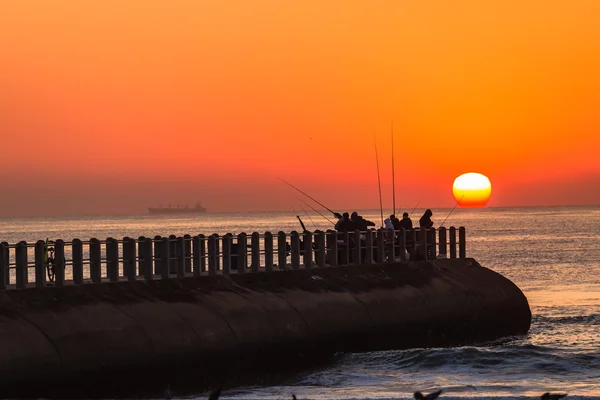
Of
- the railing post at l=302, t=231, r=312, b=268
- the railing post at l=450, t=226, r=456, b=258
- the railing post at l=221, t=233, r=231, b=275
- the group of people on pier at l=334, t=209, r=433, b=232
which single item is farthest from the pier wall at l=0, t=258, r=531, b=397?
the group of people on pier at l=334, t=209, r=433, b=232

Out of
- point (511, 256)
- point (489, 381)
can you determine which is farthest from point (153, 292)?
point (511, 256)

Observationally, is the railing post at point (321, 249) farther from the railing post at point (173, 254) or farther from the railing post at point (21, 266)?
the railing post at point (21, 266)

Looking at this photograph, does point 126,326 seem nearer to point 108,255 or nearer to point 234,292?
point 108,255

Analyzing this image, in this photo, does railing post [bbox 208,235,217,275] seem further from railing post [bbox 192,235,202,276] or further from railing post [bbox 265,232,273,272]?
railing post [bbox 265,232,273,272]

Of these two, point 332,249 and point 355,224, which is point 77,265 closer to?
point 332,249

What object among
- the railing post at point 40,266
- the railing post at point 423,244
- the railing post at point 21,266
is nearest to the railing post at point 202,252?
the railing post at point 40,266

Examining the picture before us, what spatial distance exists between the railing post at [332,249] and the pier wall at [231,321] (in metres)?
0.46

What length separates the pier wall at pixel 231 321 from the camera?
26.3 meters

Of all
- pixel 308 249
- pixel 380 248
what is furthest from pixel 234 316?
pixel 380 248

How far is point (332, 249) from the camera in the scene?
38.7 metres

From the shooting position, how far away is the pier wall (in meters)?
26.3

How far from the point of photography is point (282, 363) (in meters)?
32.0

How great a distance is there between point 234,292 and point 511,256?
7844 cm

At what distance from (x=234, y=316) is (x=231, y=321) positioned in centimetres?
29
